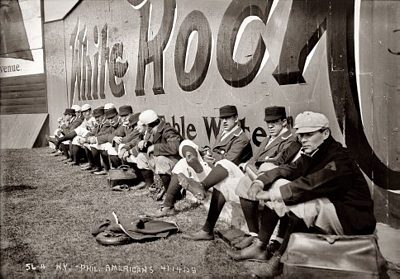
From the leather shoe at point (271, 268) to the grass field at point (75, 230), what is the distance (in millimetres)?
86

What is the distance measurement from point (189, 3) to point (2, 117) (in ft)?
6.15

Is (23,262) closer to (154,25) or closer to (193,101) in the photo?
(193,101)

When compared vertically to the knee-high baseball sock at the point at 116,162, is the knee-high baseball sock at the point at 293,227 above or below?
below

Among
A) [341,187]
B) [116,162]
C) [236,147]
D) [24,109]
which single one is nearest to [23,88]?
[24,109]

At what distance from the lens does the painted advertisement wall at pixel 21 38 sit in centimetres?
349

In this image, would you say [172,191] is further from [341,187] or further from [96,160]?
[341,187]

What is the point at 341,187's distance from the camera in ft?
8.54

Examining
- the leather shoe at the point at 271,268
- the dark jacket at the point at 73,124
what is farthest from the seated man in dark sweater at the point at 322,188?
the dark jacket at the point at 73,124

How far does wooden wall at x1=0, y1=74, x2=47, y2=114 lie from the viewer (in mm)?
3615

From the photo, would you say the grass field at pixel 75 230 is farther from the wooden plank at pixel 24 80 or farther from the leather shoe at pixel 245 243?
the wooden plank at pixel 24 80

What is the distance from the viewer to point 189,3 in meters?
3.16

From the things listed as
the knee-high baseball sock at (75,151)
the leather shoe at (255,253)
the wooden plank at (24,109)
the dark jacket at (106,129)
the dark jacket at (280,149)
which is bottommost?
the leather shoe at (255,253)

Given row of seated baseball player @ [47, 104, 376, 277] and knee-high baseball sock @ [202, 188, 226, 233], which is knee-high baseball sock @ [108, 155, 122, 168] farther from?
knee-high baseball sock @ [202, 188, 226, 233]

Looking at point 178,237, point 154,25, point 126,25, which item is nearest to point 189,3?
point 154,25
